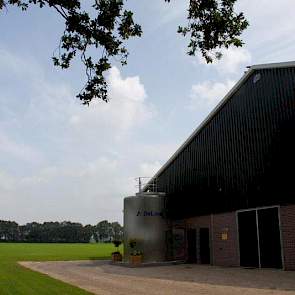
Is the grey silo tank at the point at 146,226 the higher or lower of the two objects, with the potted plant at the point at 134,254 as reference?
higher

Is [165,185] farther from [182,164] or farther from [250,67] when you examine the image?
[250,67]

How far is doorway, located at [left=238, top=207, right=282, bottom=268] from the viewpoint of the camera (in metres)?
27.5

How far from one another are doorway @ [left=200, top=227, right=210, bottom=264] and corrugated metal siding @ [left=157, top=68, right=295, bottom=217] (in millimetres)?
1673

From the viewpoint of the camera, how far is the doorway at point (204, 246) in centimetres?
3566

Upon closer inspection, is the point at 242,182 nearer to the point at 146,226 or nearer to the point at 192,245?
the point at 192,245

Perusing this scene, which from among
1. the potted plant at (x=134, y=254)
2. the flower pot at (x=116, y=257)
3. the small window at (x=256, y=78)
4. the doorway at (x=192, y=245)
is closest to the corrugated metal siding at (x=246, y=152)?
the small window at (x=256, y=78)

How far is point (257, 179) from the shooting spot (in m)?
29.1

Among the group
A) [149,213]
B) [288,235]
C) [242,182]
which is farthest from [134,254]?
[288,235]

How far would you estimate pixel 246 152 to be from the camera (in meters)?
30.5

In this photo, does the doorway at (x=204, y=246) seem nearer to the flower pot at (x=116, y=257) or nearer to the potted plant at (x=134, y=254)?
the potted plant at (x=134, y=254)

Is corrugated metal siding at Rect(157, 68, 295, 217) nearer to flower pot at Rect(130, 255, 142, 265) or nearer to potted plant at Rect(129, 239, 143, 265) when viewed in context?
potted plant at Rect(129, 239, 143, 265)

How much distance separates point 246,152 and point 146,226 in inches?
487

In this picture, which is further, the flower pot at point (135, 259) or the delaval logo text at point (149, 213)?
the delaval logo text at point (149, 213)

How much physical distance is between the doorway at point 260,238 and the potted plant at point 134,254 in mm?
9230
